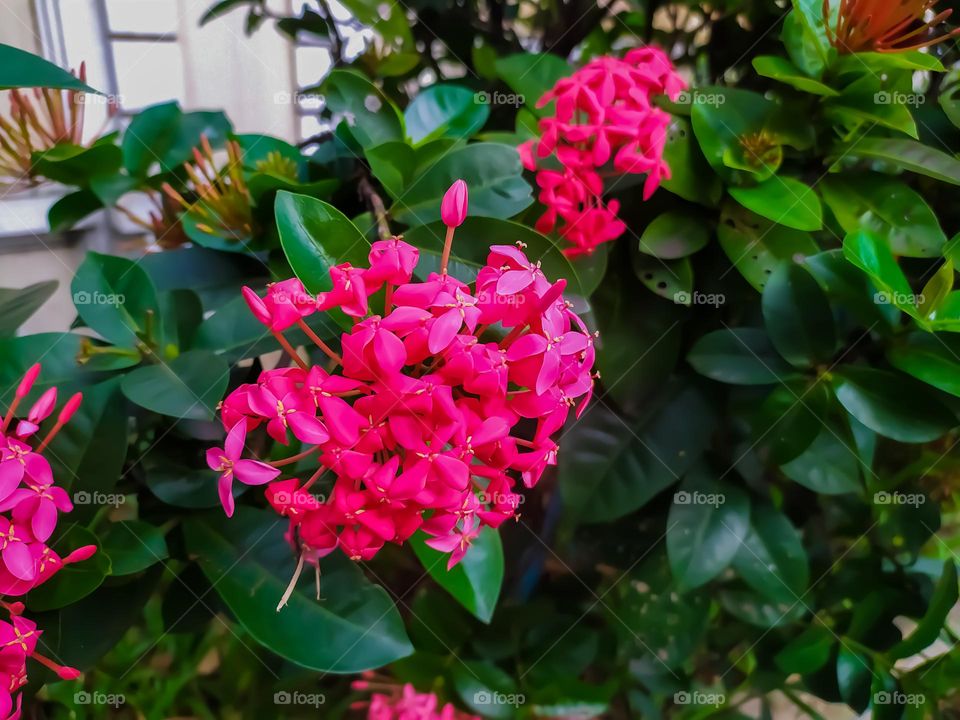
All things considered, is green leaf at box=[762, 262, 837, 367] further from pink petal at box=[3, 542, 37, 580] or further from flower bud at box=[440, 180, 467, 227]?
pink petal at box=[3, 542, 37, 580]

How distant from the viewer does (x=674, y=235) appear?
0.61 metres

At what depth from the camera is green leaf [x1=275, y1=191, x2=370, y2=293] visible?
422 millimetres

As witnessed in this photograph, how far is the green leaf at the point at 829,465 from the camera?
65 centimetres

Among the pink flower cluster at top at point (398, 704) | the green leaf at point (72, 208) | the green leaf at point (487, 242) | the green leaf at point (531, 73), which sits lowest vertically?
the pink flower cluster at top at point (398, 704)

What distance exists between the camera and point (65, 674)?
43cm

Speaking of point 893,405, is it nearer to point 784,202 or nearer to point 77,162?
point 784,202

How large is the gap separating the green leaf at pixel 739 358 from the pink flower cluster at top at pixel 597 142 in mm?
144

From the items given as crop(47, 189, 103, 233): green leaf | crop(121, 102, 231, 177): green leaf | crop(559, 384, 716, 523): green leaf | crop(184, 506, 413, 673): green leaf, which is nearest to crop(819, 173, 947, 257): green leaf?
crop(559, 384, 716, 523): green leaf

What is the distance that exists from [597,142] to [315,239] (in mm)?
257

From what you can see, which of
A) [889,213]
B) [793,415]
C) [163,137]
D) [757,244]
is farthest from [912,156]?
[163,137]

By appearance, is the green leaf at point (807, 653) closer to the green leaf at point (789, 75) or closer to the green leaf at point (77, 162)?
the green leaf at point (789, 75)

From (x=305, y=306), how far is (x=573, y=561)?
0.54m

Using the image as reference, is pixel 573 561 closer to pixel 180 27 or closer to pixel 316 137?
pixel 316 137

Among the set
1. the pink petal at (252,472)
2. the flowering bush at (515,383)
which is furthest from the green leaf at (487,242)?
the pink petal at (252,472)
